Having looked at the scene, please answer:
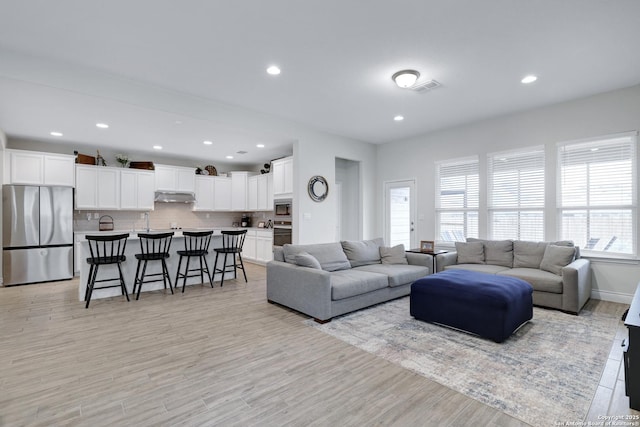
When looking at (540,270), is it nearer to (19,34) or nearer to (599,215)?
(599,215)

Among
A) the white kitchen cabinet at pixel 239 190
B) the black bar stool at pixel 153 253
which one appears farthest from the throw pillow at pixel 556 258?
the white kitchen cabinet at pixel 239 190

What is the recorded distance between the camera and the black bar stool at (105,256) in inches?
165

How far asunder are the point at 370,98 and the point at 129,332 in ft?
14.0

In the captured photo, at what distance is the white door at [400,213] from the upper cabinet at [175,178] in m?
4.80

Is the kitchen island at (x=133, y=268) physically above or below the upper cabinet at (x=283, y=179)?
below

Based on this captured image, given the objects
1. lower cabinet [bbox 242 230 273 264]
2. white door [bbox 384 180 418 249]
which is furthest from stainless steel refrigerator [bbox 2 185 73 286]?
white door [bbox 384 180 418 249]

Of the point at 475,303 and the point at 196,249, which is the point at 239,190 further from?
the point at 475,303

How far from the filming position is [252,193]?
8.38 m

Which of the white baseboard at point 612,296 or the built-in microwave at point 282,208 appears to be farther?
the built-in microwave at point 282,208

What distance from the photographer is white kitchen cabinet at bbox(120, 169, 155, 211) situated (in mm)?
6844

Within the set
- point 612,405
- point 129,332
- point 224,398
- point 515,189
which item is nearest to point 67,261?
point 129,332

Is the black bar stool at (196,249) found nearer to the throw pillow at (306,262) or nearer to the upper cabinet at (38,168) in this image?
the throw pillow at (306,262)

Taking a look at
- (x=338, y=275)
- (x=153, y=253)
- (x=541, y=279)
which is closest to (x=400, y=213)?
(x=541, y=279)

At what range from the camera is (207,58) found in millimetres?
3445
